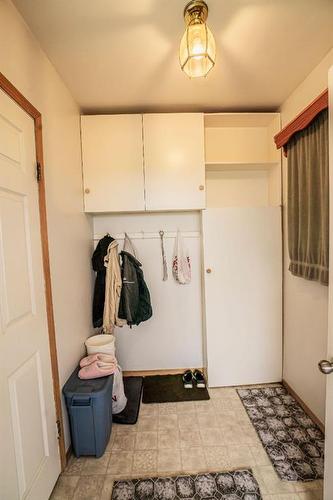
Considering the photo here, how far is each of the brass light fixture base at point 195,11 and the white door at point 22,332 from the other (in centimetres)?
89

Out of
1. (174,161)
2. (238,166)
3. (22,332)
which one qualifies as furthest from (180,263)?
(22,332)

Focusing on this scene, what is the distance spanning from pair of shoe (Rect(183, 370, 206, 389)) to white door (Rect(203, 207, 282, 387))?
0.09 m

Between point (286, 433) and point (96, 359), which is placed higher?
point (96, 359)

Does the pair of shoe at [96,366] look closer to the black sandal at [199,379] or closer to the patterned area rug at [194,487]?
the patterned area rug at [194,487]

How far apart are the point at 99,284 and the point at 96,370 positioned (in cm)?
75

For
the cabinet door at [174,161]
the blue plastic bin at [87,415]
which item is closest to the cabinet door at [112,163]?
the cabinet door at [174,161]

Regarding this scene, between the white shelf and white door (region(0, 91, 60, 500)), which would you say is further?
the white shelf

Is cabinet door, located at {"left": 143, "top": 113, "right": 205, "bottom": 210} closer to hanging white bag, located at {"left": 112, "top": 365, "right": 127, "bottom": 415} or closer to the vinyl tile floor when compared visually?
hanging white bag, located at {"left": 112, "top": 365, "right": 127, "bottom": 415}

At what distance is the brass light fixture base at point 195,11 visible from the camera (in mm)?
1080

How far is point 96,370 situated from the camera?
1.64m

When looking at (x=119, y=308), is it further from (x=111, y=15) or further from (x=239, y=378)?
(x=111, y=15)

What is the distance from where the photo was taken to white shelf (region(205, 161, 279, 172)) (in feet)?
7.12

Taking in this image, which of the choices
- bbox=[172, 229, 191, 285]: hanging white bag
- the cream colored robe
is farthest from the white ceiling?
the cream colored robe

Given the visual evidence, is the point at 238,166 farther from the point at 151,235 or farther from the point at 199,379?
the point at 199,379
